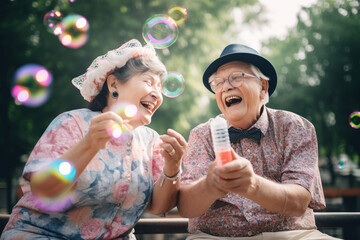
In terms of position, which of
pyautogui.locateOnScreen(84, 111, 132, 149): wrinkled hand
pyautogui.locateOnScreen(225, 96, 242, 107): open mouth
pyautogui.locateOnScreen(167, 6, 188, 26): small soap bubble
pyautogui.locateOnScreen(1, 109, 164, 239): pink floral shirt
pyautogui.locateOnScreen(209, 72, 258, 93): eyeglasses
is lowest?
pyautogui.locateOnScreen(1, 109, 164, 239): pink floral shirt

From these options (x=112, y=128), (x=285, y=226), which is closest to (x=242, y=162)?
(x=112, y=128)

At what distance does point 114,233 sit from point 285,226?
3.79 ft

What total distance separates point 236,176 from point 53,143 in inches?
44.5

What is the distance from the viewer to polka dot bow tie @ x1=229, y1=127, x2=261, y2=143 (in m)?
2.34

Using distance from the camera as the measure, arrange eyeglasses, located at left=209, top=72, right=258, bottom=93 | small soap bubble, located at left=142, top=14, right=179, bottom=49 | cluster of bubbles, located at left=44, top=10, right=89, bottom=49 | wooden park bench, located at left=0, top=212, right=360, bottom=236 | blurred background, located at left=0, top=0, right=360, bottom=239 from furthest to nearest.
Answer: blurred background, located at left=0, top=0, right=360, bottom=239 < cluster of bubbles, located at left=44, top=10, right=89, bottom=49 < small soap bubble, located at left=142, top=14, right=179, bottom=49 < wooden park bench, located at left=0, top=212, right=360, bottom=236 < eyeglasses, located at left=209, top=72, right=258, bottom=93

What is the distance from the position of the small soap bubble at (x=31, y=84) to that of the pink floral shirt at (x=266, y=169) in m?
5.82

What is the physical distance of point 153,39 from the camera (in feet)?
11.3

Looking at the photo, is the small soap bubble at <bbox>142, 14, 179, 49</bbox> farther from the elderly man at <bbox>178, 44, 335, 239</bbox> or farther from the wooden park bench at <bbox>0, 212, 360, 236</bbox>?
the wooden park bench at <bbox>0, 212, 360, 236</bbox>

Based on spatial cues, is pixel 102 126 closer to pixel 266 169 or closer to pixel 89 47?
pixel 266 169

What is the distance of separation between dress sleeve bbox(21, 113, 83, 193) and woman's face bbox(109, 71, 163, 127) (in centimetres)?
38

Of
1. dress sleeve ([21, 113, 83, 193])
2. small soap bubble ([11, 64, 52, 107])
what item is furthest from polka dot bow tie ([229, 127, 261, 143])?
small soap bubble ([11, 64, 52, 107])

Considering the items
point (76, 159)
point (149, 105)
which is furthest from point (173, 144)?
point (76, 159)

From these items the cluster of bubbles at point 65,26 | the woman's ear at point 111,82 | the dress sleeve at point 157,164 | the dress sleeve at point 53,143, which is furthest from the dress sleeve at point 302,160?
the cluster of bubbles at point 65,26

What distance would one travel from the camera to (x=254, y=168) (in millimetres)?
2295
